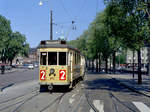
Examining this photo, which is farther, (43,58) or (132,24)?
(132,24)

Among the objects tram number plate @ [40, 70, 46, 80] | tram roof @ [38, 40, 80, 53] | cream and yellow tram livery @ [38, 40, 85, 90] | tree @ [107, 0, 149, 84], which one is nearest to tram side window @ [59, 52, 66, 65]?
cream and yellow tram livery @ [38, 40, 85, 90]

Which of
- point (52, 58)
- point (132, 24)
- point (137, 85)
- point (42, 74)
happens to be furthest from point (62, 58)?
point (137, 85)

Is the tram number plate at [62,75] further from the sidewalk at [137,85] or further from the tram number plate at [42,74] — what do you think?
the sidewalk at [137,85]

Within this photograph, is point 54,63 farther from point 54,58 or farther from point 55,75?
point 55,75

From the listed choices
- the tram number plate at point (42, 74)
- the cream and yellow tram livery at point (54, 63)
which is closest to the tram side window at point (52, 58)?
the cream and yellow tram livery at point (54, 63)

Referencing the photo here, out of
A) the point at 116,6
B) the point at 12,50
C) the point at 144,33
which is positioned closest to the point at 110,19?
the point at 116,6

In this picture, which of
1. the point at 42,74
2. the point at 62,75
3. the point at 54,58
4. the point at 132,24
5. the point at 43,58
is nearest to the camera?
the point at 62,75

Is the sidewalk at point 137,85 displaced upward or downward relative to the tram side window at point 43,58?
downward

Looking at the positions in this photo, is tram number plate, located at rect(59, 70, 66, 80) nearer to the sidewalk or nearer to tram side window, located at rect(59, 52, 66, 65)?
tram side window, located at rect(59, 52, 66, 65)

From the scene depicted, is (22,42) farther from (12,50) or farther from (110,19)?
(110,19)

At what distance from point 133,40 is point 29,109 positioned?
10.1 meters

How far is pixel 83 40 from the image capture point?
72.1 meters

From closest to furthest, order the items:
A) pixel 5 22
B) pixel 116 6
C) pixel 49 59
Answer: pixel 49 59 < pixel 116 6 < pixel 5 22

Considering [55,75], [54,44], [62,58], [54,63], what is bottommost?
[55,75]
